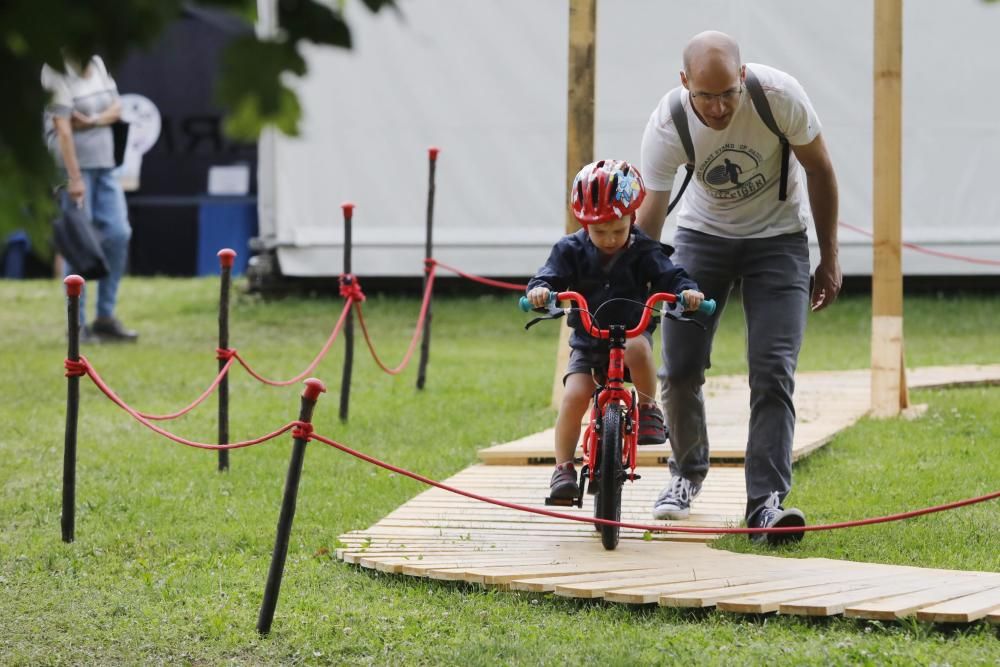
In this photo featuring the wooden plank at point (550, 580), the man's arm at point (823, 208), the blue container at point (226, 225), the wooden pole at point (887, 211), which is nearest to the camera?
the wooden plank at point (550, 580)

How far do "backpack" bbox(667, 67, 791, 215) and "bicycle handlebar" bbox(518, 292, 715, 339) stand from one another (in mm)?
367

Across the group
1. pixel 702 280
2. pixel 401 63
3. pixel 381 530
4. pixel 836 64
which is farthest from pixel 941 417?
pixel 401 63

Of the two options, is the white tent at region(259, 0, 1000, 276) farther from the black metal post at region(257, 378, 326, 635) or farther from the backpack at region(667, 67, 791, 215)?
the black metal post at region(257, 378, 326, 635)

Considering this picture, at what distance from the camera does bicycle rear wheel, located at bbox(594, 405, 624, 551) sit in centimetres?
556

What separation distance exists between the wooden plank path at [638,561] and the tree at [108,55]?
2.92 metres

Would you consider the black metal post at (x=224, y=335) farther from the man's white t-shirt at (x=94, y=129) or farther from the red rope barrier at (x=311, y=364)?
the man's white t-shirt at (x=94, y=129)

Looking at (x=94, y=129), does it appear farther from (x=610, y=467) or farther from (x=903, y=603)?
(x=903, y=603)

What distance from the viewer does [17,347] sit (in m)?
12.6

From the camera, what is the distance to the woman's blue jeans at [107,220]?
39.4ft

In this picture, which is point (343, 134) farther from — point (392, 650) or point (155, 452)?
point (392, 650)

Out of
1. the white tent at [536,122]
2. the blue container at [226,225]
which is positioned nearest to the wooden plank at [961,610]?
the white tent at [536,122]

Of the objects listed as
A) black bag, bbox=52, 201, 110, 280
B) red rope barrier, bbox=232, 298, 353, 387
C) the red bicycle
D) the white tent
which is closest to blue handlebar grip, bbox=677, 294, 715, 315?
the red bicycle

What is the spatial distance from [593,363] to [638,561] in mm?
777

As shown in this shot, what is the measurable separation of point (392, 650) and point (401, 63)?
10239 mm
